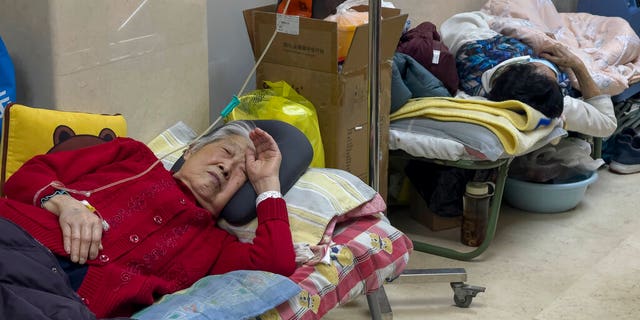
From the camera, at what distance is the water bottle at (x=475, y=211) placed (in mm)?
3000

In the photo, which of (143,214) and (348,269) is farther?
(348,269)

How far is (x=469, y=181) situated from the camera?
10.2 feet

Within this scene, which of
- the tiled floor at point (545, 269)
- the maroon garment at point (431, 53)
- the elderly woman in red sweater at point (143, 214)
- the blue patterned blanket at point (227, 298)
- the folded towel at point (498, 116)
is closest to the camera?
the blue patterned blanket at point (227, 298)

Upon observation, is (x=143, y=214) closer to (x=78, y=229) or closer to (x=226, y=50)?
(x=78, y=229)

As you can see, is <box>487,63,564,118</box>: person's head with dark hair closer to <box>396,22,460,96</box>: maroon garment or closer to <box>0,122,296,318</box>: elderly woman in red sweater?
<box>396,22,460,96</box>: maroon garment

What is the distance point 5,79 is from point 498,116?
1700 millimetres

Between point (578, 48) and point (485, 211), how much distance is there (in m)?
1.35

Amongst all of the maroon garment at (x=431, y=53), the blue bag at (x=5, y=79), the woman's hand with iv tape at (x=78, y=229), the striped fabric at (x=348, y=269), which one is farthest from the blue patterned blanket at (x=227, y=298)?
the maroon garment at (x=431, y=53)

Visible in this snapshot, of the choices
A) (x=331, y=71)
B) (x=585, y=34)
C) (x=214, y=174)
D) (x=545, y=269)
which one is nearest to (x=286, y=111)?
(x=331, y=71)

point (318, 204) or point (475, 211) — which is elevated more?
point (318, 204)

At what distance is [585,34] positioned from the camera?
4148 mm

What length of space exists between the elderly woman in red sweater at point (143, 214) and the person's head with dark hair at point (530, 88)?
1.25 m

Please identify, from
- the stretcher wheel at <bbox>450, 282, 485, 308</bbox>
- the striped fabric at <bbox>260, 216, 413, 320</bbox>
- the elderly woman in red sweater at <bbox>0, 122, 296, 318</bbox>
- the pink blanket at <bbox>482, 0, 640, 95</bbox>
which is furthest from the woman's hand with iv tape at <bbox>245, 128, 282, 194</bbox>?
the pink blanket at <bbox>482, 0, 640, 95</bbox>

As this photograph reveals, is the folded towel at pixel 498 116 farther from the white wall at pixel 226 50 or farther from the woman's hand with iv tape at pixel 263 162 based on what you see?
the woman's hand with iv tape at pixel 263 162
